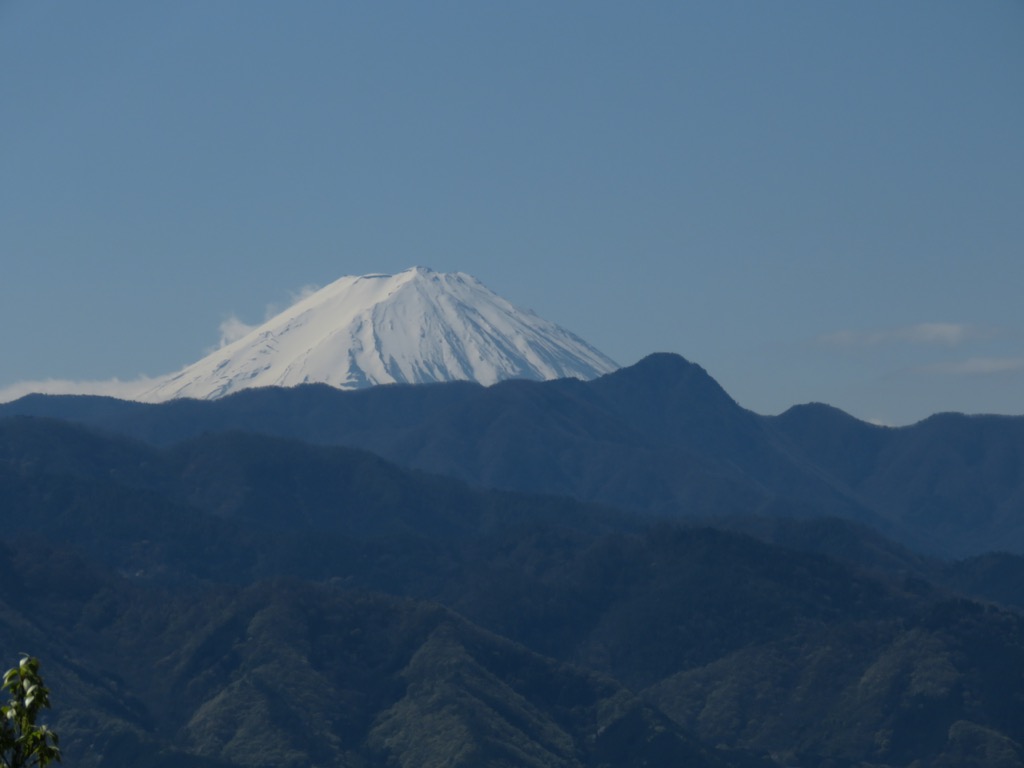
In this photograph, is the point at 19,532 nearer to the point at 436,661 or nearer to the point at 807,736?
the point at 436,661

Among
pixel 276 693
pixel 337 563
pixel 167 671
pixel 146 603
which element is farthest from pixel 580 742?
pixel 337 563

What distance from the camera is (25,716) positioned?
31578mm

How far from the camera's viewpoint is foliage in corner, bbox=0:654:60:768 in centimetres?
3086

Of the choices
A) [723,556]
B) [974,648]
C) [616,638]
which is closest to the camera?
[974,648]

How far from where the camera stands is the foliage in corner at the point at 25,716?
30859mm

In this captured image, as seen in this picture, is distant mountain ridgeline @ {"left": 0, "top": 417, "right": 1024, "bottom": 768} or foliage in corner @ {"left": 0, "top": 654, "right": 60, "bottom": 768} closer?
foliage in corner @ {"left": 0, "top": 654, "right": 60, "bottom": 768}

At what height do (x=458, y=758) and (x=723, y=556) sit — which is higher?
(x=723, y=556)

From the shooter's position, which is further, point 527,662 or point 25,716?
point 527,662

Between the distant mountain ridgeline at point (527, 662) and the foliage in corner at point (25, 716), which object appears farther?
the distant mountain ridgeline at point (527, 662)

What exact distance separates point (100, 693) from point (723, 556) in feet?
235

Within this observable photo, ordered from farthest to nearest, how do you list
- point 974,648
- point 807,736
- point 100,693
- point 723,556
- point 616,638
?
point 723,556 → point 616,638 → point 974,648 → point 807,736 → point 100,693

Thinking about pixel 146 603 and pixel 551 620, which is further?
pixel 551 620

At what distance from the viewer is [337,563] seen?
200m

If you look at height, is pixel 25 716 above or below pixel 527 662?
below
